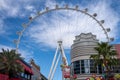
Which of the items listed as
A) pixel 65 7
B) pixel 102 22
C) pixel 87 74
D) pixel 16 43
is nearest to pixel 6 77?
pixel 16 43

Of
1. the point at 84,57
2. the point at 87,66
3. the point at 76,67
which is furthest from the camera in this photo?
the point at 76,67

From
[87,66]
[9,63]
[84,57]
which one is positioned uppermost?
[84,57]

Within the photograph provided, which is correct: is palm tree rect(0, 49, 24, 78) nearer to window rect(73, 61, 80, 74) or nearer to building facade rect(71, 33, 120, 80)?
building facade rect(71, 33, 120, 80)

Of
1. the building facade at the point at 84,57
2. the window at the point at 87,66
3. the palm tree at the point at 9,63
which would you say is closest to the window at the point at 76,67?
the building facade at the point at 84,57

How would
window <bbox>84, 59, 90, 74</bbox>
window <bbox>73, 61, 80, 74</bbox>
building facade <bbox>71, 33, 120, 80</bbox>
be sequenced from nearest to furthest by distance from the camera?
building facade <bbox>71, 33, 120, 80</bbox> < window <bbox>84, 59, 90, 74</bbox> < window <bbox>73, 61, 80, 74</bbox>

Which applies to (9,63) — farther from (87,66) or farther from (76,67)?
(76,67)

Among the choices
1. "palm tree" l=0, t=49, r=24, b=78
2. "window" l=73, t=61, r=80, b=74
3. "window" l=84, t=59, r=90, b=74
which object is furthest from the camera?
"window" l=73, t=61, r=80, b=74

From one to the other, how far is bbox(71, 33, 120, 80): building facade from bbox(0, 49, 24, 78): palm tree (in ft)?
218

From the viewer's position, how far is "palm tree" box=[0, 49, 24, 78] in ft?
191

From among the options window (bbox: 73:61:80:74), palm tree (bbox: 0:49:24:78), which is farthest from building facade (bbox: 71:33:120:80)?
palm tree (bbox: 0:49:24:78)

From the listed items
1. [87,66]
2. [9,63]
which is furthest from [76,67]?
[9,63]

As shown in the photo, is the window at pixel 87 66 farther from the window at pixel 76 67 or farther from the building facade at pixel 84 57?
the window at pixel 76 67

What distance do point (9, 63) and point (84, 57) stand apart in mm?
69029

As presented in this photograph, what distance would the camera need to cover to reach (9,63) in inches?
2304
